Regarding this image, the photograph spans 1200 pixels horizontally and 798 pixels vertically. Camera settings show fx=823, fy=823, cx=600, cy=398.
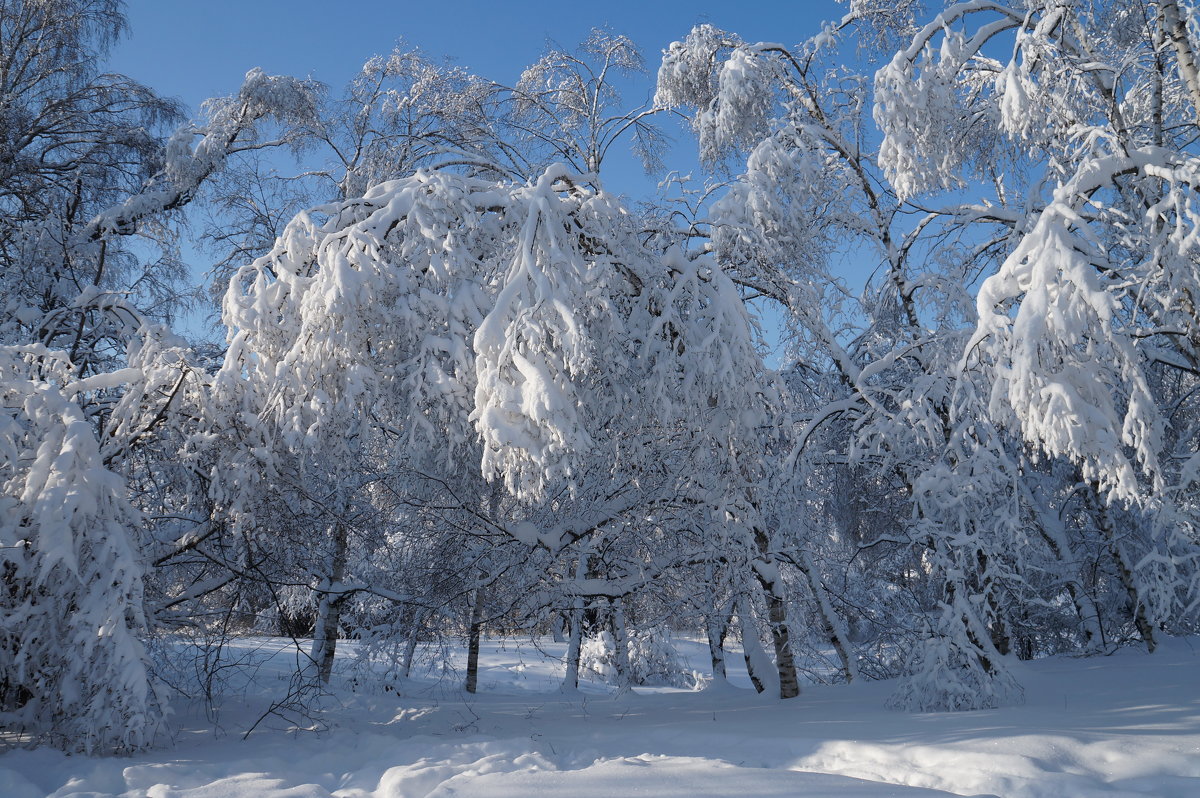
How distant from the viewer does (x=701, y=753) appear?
5.60 metres

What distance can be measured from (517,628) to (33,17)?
8.96 metres

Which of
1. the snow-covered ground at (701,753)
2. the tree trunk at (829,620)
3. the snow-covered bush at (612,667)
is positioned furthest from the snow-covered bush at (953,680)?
the snow-covered bush at (612,667)

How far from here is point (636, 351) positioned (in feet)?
22.4

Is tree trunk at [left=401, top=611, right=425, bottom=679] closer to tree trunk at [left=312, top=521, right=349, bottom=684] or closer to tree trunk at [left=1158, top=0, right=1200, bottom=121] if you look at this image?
tree trunk at [left=312, top=521, right=349, bottom=684]

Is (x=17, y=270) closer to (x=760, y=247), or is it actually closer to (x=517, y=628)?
(x=517, y=628)

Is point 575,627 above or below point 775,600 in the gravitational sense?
below

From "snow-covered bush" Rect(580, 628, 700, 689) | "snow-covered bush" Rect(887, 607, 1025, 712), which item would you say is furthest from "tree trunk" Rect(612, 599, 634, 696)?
"snow-covered bush" Rect(580, 628, 700, 689)

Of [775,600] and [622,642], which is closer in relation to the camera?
[775,600]

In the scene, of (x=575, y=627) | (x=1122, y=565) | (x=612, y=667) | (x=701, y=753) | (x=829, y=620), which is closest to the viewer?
(x=701, y=753)

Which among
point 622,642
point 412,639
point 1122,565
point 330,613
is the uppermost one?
point 1122,565

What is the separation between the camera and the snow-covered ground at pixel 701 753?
4453 millimetres

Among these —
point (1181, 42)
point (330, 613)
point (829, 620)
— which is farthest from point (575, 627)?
point (1181, 42)

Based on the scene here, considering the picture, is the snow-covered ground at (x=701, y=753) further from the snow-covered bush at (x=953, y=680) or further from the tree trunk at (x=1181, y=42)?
the tree trunk at (x=1181, y=42)

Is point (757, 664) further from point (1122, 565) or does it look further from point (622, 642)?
point (1122, 565)
